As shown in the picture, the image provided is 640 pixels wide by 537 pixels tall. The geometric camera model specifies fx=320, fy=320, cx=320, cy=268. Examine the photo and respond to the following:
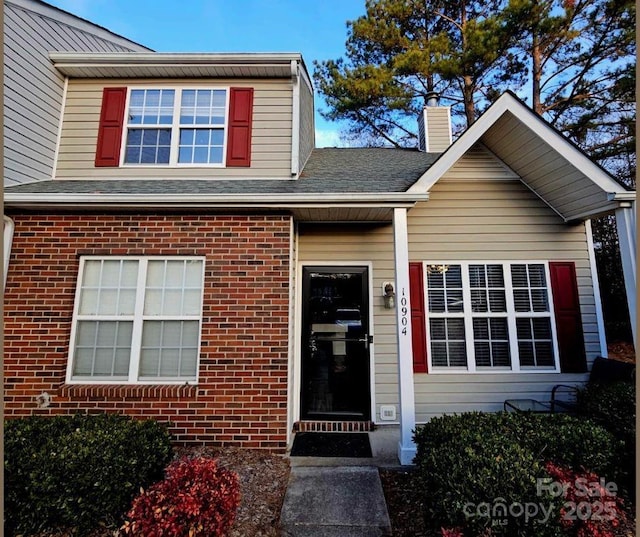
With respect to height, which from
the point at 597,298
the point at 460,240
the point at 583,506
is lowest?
the point at 583,506

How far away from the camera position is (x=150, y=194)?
4129 millimetres

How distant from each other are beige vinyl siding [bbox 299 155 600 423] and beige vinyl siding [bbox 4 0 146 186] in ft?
13.5

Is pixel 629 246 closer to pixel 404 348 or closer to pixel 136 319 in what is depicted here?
pixel 404 348

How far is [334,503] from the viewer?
2992 mm

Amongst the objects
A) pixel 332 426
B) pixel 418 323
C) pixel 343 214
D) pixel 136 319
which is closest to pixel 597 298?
pixel 418 323

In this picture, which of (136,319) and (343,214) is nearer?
(136,319)

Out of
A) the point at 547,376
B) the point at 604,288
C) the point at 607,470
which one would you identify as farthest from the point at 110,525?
the point at 604,288

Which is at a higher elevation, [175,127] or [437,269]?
[175,127]

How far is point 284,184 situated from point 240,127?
4.30ft

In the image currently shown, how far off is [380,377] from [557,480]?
265 centimetres

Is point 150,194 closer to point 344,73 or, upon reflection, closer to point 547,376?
point 547,376

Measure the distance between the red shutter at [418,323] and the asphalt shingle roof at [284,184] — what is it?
152 centimetres

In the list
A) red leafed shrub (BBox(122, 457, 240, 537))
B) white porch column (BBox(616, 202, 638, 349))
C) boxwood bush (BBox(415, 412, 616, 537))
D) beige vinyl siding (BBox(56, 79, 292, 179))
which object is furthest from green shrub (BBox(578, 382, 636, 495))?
beige vinyl siding (BBox(56, 79, 292, 179))

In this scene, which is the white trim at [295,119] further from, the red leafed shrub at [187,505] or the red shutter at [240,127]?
the red leafed shrub at [187,505]
